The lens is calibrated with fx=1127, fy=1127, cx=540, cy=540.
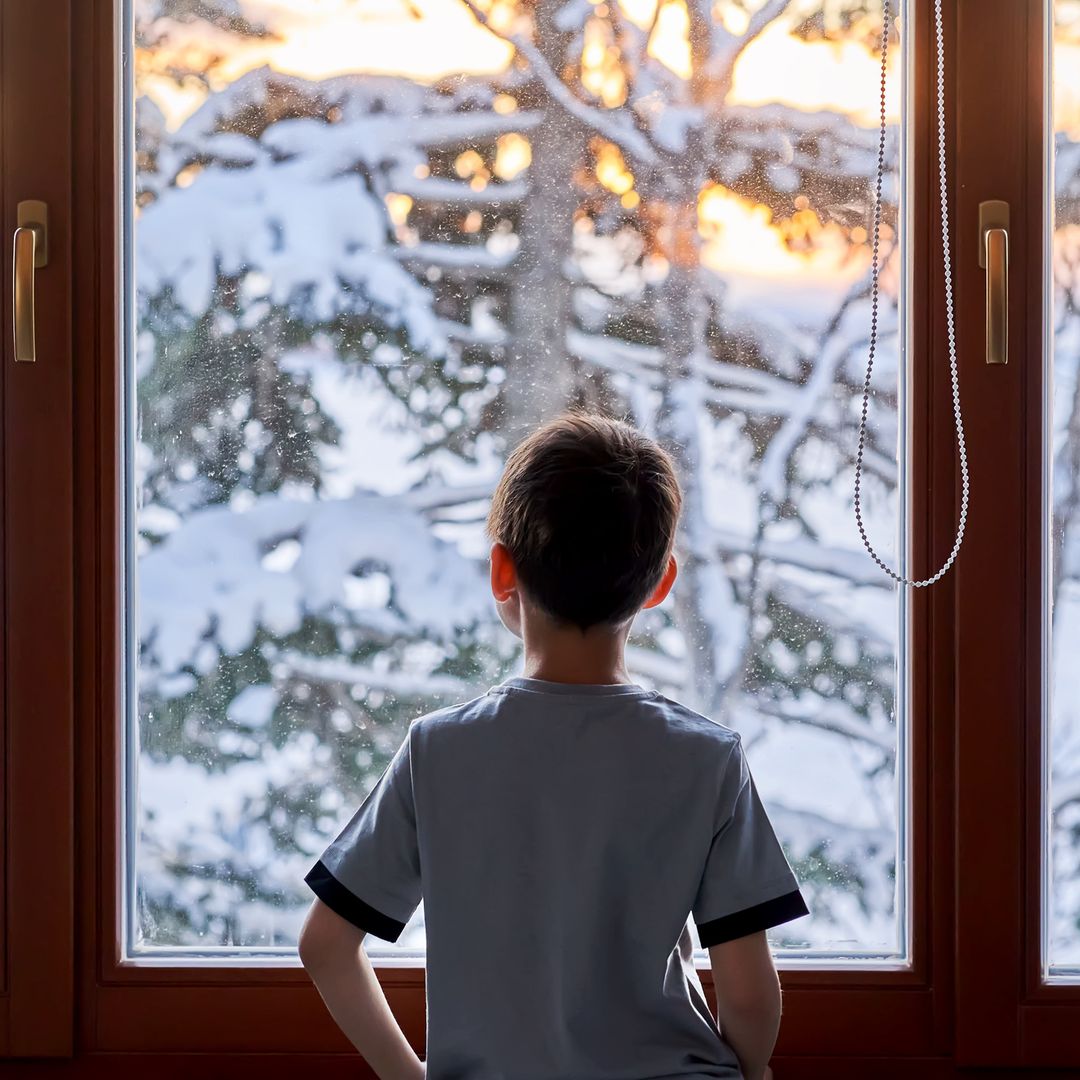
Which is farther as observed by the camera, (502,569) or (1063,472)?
(1063,472)

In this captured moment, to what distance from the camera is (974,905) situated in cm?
112

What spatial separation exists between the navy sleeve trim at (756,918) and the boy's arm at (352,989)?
0.26m

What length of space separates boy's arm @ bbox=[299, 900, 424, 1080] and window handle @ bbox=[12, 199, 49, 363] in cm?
63

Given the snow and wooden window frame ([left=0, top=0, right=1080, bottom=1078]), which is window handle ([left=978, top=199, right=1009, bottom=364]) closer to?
wooden window frame ([left=0, top=0, right=1080, bottom=1078])

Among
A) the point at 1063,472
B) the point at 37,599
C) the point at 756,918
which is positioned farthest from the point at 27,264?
the point at 1063,472

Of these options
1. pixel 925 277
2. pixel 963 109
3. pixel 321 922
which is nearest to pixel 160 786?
pixel 321 922

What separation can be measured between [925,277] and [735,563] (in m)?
0.34

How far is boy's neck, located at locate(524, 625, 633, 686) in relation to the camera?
34.6 inches

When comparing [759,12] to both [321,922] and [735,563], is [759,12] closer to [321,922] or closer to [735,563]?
[735,563]

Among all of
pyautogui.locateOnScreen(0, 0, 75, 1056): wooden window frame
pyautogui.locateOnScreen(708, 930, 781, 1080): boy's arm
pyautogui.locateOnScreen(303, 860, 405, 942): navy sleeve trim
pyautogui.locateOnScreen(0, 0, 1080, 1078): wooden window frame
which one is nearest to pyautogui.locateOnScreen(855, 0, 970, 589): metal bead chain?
pyautogui.locateOnScreen(0, 0, 1080, 1078): wooden window frame

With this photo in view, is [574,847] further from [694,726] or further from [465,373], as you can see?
[465,373]

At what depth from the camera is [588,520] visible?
850 mm

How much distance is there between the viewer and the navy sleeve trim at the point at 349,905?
0.88 m

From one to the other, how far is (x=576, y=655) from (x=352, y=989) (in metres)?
0.32
